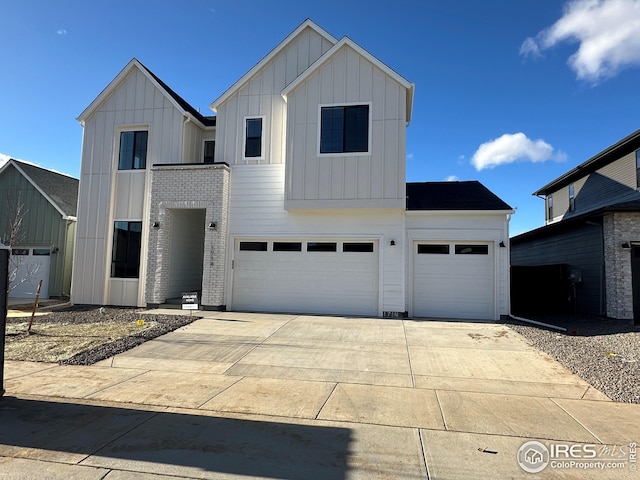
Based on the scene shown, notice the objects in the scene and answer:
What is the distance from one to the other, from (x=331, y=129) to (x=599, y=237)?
30.1 feet

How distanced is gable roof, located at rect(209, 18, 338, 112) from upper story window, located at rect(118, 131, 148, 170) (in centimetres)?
294

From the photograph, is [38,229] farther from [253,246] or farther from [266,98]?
[266,98]

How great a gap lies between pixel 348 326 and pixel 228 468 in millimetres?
7352

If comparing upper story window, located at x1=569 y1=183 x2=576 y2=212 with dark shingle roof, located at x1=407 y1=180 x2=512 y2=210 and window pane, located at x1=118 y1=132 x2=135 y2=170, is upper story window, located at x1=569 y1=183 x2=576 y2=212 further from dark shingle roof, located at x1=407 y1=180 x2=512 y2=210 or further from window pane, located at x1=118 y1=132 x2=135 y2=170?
window pane, located at x1=118 y1=132 x2=135 y2=170

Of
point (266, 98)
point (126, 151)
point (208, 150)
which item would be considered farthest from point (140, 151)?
point (266, 98)

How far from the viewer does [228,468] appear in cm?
360

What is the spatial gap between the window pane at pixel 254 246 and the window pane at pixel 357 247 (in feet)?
8.88

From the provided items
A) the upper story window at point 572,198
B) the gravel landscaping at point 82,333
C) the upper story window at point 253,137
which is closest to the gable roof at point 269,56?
the upper story window at point 253,137

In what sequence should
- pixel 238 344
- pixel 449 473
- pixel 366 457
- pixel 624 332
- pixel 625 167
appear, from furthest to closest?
pixel 625 167
pixel 624 332
pixel 238 344
pixel 366 457
pixel 449 473

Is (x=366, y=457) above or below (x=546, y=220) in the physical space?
below

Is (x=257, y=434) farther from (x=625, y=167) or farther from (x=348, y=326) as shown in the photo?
(x=625, y=167)

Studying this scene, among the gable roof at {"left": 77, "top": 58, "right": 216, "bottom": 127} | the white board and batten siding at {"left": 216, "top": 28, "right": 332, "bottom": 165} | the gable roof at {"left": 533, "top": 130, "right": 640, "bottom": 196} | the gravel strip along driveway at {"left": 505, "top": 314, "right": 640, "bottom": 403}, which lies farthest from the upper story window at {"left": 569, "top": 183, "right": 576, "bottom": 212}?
the gable roof at {"left": 77, "top": 58, "right": 216, "bottom": 127}

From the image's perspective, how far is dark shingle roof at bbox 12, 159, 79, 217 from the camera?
1781 centimetres

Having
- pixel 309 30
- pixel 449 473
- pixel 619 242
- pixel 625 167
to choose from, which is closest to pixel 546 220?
pixel 625 167
